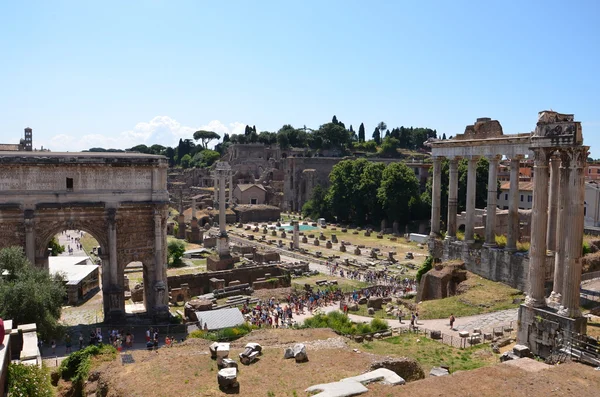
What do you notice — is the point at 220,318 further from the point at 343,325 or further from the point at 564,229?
the point at 564,229

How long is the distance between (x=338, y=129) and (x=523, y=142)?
79.4 meters

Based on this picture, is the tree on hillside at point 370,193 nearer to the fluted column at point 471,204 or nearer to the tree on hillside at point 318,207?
the tree on hillside at point 318,207

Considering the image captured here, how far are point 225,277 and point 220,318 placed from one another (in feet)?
33.1

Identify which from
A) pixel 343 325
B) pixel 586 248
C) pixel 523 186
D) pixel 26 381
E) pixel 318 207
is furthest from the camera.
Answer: pixel 318 207

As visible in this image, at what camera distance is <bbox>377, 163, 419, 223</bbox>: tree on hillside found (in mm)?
52125

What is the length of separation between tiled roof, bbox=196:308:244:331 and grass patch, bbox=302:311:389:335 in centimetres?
319

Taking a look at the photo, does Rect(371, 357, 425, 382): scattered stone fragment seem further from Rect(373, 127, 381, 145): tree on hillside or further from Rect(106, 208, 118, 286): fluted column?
Rect(373, 127, 381, 145): tree on hillside

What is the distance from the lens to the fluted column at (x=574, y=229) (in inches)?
544

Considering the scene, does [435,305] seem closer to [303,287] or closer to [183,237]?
[303,287]

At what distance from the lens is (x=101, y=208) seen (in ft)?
69.5

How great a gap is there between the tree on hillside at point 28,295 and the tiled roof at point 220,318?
5352 millimetres

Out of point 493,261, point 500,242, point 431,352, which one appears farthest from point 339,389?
point 500,242

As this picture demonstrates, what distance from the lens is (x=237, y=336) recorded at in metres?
17.6

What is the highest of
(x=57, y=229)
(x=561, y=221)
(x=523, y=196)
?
(x=561, y=221)
